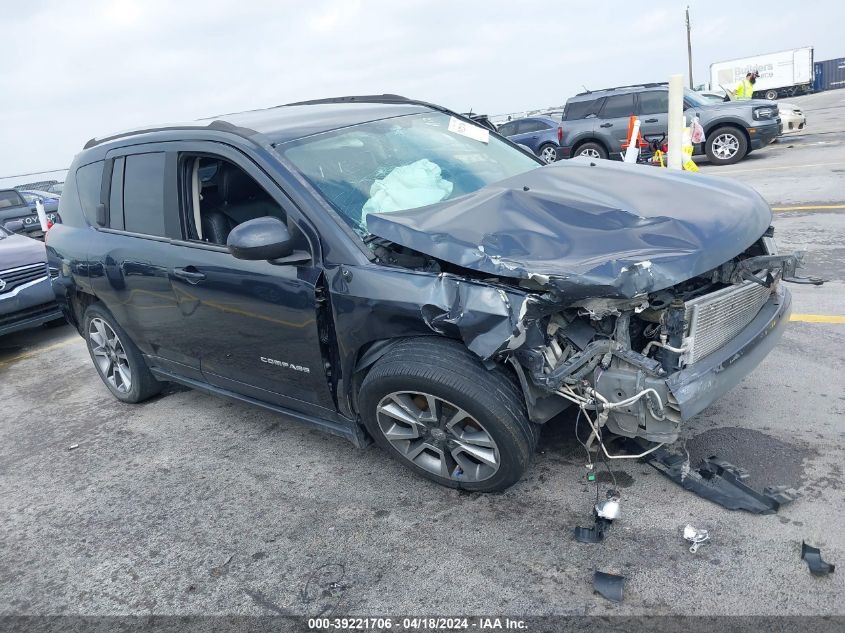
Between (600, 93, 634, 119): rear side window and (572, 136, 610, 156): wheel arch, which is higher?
(600, 93, 634, 119): rear side window

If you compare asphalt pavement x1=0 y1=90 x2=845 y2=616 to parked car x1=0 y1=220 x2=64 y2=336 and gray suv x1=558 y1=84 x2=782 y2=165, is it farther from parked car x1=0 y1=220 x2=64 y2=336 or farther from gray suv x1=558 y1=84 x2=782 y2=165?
gray suv x1=558 y1=84 x2=782 y2=165

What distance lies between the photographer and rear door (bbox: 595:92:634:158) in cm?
1427

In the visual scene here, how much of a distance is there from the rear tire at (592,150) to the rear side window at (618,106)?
63 centimetres

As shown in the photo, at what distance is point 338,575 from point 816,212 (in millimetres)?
7548

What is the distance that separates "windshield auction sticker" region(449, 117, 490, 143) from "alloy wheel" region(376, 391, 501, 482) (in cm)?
196

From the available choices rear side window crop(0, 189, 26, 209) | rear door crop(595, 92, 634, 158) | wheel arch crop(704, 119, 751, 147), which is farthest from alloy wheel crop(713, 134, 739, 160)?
rear side window crop(0, 189, 26, 209)

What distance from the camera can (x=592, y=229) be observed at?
290 cm

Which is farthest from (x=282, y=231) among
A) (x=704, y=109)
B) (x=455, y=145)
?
(x=704, y=109)

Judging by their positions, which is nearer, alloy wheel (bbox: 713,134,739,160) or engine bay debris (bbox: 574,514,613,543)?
engine bay debris (bbox: 574,514,613,543)

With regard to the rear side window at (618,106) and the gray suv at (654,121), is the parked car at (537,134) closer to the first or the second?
the gray suv at (654,121)

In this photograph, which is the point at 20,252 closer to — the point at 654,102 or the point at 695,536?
the point at 695,536

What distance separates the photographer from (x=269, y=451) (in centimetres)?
383

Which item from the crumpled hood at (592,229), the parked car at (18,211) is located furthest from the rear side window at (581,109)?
the crumpled hood at (592,229)

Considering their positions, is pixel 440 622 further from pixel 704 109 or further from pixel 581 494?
pixel 704 109
